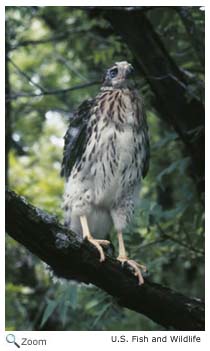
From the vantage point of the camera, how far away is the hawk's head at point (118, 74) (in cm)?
584

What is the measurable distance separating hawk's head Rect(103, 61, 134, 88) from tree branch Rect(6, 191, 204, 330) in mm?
1516

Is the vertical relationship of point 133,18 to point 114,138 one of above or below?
above

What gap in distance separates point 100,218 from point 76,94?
2.96 meters

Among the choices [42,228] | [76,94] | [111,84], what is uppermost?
[76,94]

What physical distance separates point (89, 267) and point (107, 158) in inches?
45.0

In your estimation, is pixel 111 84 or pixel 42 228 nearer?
pixel 42 228

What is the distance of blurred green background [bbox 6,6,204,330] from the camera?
6.48 m

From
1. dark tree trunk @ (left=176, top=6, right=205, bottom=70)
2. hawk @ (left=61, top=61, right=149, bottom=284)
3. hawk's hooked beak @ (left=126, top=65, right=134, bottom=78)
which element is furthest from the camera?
dark tree trunk @ (left=176, top=6, right=205, bottom=70)

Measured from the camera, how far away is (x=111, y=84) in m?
6.03

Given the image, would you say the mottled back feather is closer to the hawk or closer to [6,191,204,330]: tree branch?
the hawk
